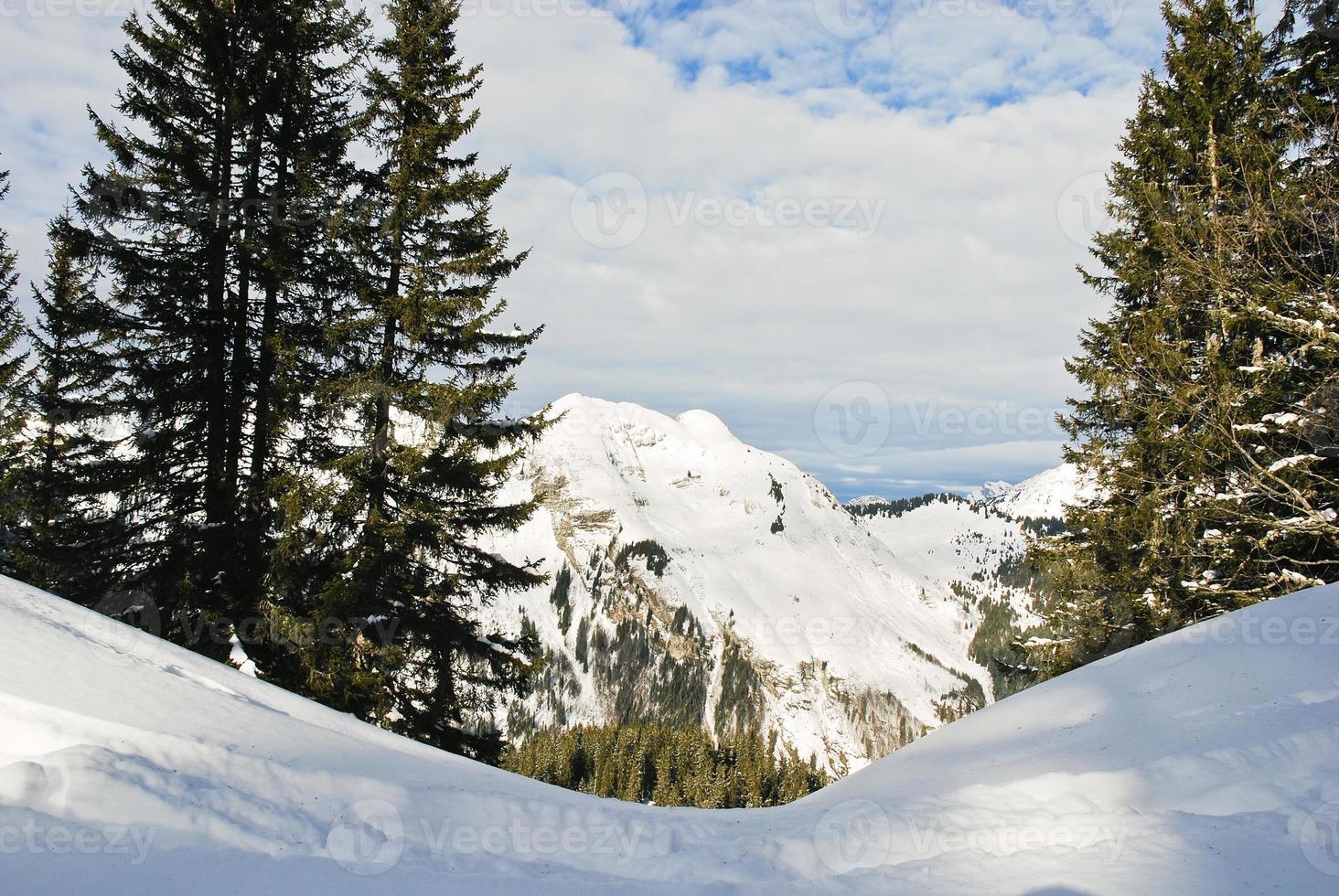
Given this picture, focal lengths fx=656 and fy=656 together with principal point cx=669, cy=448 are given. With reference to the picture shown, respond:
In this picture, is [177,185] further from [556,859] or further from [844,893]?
[844,893]

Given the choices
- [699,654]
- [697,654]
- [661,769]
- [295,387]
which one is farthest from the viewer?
[699,654]

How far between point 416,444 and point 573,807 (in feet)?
22.5

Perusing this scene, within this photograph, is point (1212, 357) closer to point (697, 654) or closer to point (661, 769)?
point (661, 769)

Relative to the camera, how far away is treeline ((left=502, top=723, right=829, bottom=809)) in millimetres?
65062

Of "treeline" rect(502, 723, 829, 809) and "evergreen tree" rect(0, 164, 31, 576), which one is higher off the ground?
"evergreen tree" rect(0, 164, 31, 576)

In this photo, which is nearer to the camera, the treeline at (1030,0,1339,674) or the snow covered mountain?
the treeline at (1030,0,1339,674)

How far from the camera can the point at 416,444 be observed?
1054 cm

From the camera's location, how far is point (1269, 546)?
11.0m

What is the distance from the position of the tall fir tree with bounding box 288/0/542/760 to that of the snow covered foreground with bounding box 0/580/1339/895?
3.51 meters

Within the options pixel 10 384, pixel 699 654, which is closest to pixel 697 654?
pixel 699 654

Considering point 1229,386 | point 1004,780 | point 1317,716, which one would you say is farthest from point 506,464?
point 1229,386

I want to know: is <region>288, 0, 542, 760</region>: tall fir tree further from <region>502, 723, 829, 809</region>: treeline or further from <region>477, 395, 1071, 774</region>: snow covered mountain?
<region>477, 395, 1071, 774</region>: snow covered mountain

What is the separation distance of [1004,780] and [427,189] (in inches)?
430

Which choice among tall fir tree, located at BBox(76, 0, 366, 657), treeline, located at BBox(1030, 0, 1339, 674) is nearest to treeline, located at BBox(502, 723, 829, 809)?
treeline, located at BBox(1030, 0, 1339, 674)
